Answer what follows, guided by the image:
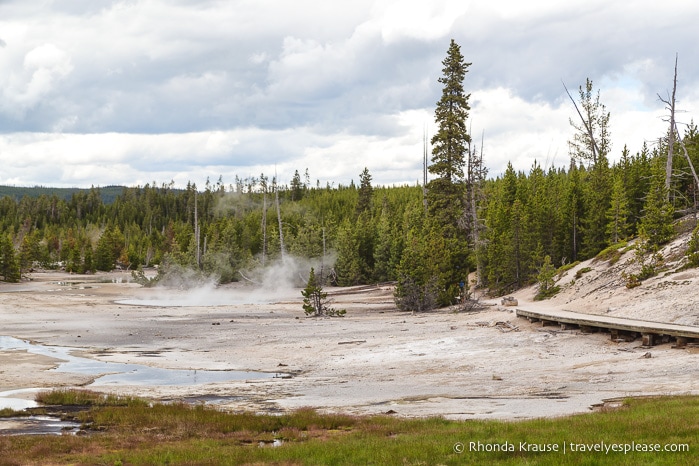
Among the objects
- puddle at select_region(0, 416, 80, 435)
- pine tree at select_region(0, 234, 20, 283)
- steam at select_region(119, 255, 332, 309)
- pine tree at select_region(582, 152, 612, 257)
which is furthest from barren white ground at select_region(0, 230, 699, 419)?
pine tree at select_region(0, 234, 20, 283)

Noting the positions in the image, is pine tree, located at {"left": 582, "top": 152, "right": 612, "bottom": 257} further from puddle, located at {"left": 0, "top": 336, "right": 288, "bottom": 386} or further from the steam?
puddle, located at {"left": 0, "top": 336, "right": 288, "bottom": 386}

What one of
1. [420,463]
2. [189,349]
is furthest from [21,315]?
[420,463]

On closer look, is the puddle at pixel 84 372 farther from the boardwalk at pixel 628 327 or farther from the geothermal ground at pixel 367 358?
the boardwalk at pixel 628 327

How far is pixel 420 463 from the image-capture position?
1241 cm

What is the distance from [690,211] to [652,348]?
1254 inches

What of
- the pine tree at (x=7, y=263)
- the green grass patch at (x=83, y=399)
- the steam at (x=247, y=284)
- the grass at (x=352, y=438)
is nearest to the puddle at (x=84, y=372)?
the green grass patch at (x=83, y=399)

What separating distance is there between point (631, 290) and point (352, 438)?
30.0 m

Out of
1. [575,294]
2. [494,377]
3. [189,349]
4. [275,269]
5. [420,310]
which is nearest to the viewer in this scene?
[494,377]

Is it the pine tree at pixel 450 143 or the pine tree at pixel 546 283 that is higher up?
the pine tree at pixel 450 143

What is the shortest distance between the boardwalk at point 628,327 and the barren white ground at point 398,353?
0.62m

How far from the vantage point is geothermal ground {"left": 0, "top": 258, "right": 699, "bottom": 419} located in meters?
20.6

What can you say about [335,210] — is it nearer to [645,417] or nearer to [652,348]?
[652,348]

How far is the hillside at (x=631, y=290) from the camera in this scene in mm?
33469

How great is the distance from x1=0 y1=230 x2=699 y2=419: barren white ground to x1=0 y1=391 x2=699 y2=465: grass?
7.06 ft
